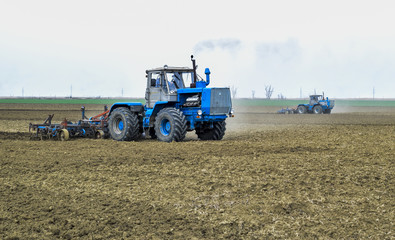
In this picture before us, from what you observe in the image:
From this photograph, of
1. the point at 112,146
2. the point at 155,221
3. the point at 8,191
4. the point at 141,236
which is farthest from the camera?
the point at 112,146

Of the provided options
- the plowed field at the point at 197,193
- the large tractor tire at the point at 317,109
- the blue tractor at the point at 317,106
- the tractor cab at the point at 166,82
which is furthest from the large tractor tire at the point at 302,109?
the plowed field at the point at 197,193

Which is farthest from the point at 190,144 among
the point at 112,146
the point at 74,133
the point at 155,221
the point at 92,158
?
the point at 155,221

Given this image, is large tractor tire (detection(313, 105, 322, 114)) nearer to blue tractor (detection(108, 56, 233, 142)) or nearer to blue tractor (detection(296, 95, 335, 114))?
blue tractor (detection(296, 95, 335, 114))

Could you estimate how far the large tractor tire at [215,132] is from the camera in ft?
54.9

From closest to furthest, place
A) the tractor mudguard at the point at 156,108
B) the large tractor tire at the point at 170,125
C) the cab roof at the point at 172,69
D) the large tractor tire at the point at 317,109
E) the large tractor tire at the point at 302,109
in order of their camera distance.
→ the large tractor tire at the point at 170,125 → the cab roof at the point at 172,69 → the tractor mudguard at the point at 156,108 → the large tractor tire at the point at 317,109 → the large tractor tire at the point at 302,109

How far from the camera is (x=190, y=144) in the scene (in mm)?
15086

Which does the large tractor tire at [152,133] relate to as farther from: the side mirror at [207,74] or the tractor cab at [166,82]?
the side mirror at [207,74]

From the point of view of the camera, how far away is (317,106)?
42188 mm

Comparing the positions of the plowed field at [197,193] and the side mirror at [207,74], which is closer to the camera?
the plowed field at [197,193]

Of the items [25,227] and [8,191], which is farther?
[8,191]

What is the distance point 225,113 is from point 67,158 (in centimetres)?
580

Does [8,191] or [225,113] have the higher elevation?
[225,113]

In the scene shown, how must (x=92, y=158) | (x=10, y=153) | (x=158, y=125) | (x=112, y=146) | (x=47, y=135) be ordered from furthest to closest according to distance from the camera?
(x=47, y=135) < (x=158, y=125) < (x=112, y=146) < (x=10, y=153) < (x=92, y=158)

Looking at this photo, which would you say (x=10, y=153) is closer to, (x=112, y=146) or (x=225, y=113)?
(x=112, y=146)
